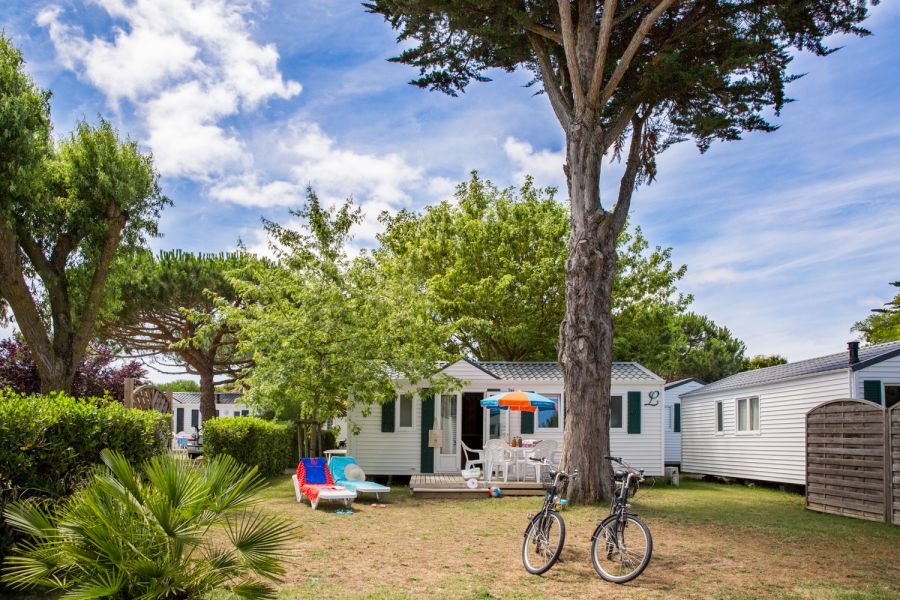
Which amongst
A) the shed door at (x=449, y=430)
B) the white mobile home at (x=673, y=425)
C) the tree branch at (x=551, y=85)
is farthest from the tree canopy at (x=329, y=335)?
the white mobile home at (x=673, y=425)

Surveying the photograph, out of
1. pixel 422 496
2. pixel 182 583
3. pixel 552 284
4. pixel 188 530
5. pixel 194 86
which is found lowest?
pixel 422 496

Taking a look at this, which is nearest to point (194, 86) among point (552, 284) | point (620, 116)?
point (620, 116)

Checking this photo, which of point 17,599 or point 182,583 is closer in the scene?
point 182,583

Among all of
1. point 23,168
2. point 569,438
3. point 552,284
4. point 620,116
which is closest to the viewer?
point 569,438

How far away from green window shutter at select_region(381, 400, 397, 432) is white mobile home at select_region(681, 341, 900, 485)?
8.64m

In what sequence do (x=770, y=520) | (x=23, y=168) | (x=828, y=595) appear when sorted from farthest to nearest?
(x=23, y=168)
(x=770, y=520)
(x=828, y=595)

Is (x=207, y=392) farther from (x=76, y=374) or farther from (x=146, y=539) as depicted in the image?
(x=146, y=539)

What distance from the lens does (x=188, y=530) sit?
15.5ft

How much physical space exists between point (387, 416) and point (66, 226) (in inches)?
363

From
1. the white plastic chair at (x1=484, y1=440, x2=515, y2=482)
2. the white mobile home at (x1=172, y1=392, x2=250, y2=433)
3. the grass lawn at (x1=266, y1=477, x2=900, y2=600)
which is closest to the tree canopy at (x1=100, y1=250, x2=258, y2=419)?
the white plastic chair at (x1=484, y1=440, x2=515, y2=482)

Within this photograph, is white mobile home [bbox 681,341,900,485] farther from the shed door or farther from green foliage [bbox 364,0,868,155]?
the shed door

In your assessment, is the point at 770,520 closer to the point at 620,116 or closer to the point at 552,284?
the point at 620,116

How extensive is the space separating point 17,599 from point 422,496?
925cm

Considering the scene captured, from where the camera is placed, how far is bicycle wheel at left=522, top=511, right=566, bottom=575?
7000 mm
